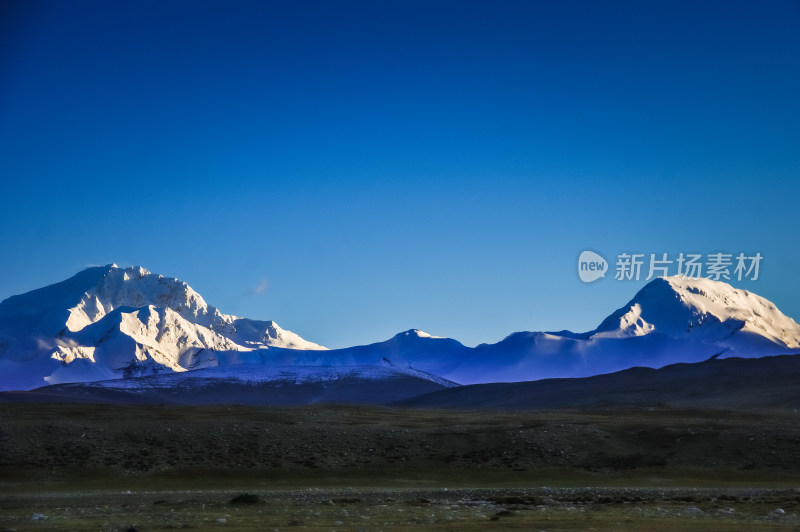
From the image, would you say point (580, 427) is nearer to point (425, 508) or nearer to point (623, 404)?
point (425, 508)

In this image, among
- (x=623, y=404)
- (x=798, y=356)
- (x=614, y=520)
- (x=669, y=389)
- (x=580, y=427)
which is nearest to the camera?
(x=614, y=520)

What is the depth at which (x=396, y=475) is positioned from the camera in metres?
47.6

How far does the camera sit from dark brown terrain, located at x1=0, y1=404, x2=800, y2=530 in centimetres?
2750

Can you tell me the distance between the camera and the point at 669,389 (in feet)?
405

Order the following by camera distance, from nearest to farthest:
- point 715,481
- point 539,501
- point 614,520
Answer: point 614,520 < point 539,501 < point 715,481

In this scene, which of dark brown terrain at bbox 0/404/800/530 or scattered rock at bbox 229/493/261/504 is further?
A: scattered rock at bbox 229/493/261/504

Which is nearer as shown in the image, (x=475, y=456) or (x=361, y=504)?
(x=361, y=504)

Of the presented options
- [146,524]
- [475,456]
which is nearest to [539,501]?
[146,524]

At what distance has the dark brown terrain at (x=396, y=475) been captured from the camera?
90.2 ft

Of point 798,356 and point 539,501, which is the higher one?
point 798,356

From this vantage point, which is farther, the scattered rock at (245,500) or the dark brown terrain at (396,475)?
the scattered rock at (245,500)

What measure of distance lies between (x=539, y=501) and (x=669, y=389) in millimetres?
97631

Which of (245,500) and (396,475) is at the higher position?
(245,500)

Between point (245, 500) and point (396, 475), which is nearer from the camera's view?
point (245, 500)
